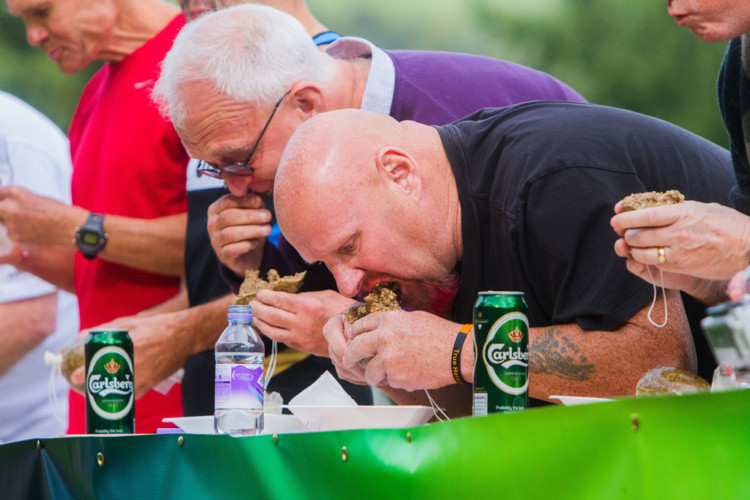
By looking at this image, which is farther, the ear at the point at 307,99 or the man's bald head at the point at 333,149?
the ear at the point at 307,99

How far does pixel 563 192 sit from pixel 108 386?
1065 mm

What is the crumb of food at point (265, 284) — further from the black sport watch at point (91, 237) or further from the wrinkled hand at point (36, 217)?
the wrinkled hand at point (36, 217)

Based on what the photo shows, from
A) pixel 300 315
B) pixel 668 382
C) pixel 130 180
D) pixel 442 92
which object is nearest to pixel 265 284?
pixel 300 315

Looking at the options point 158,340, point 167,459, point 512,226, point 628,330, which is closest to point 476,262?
point 512,226

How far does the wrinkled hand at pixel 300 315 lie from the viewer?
264cm

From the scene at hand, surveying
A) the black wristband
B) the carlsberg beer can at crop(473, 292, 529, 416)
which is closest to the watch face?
the black wristband

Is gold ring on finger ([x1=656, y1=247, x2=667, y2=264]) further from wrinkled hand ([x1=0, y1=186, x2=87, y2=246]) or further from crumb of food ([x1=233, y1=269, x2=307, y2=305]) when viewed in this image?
wrinkled hand ([x1=0, y1=186, x2=87, y2=246])

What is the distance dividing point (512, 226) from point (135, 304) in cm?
186

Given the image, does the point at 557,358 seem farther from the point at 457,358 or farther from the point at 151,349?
the point at 151,349

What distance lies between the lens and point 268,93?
289 centimetres

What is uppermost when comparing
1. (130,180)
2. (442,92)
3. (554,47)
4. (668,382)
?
(554,47)

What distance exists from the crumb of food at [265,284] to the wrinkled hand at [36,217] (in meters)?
0.96

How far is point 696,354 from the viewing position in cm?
218

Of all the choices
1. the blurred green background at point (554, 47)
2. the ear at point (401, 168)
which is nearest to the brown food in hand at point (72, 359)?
the ear at point (401, 168)
